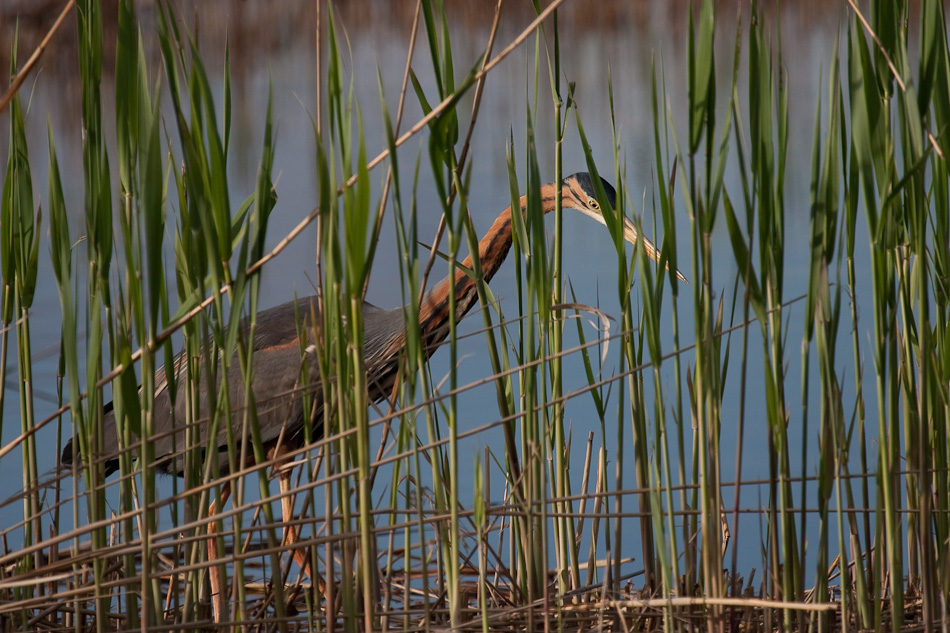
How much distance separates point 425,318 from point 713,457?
4.82 feet

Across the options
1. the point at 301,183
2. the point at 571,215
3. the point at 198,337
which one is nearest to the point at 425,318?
the point at 198,337

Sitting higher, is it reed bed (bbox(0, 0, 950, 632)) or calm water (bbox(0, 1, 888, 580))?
calm water (bbox(0, 1, 888, 580))

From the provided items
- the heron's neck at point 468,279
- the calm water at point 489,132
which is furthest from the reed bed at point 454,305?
the heron's neck at point 468,279

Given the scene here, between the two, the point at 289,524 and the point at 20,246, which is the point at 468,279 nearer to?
the point at 20,246

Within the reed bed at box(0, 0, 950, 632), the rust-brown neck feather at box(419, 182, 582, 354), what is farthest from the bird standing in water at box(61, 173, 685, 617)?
the reed bed at box(0, 0, 950, 632)

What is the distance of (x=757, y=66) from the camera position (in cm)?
113

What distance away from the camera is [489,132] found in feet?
25.6

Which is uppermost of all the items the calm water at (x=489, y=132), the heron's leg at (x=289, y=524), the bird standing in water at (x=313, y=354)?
the calm water at (x=489, y=132)

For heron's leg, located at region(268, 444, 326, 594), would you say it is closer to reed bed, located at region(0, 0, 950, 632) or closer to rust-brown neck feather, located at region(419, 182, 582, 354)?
reed bed, located at region(0, 0, 950, 632)

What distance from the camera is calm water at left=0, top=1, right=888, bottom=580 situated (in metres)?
3.42

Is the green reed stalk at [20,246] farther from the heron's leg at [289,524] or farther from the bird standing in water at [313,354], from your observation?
the bird standing in water at [313,354]

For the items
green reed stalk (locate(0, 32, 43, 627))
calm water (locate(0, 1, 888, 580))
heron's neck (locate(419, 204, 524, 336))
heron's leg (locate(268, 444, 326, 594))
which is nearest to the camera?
heron's leg (locate(268, 444, 326, 594))

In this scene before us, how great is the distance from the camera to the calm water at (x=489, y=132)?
3.42 m

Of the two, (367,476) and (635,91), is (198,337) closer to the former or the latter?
(367,476)
